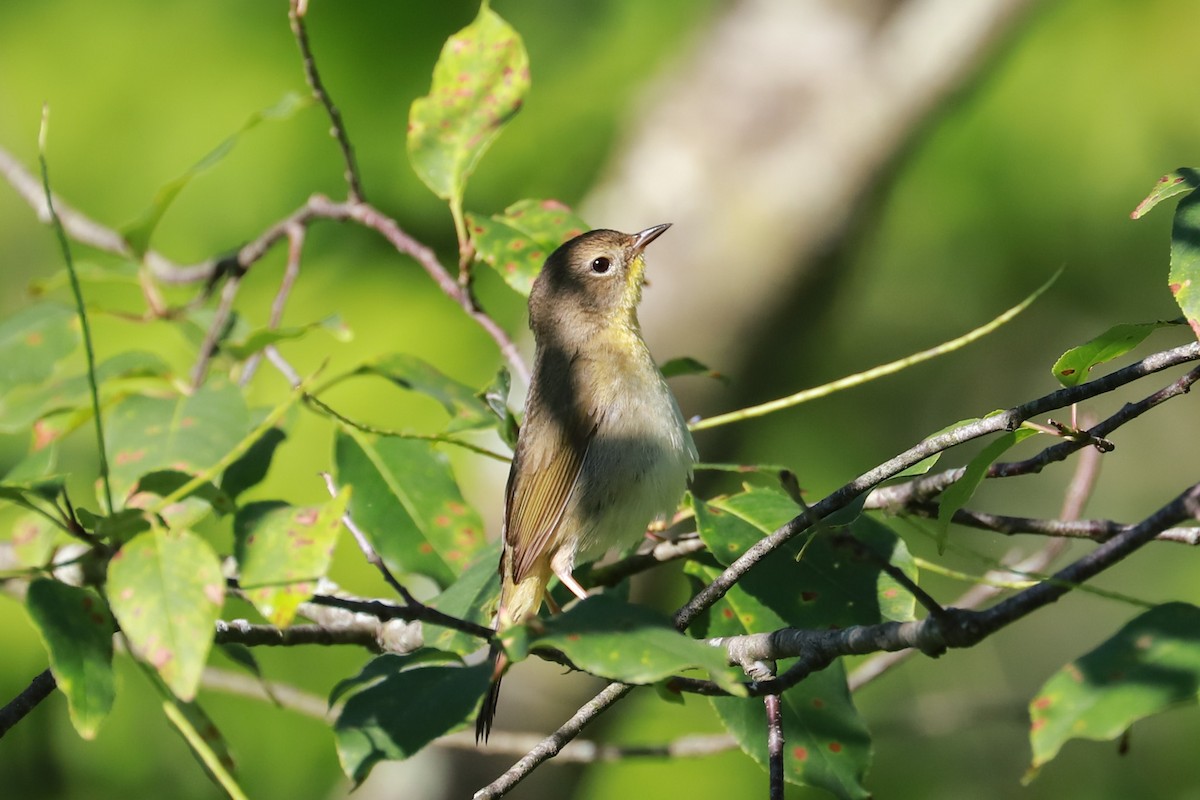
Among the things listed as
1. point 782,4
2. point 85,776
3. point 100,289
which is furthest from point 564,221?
point 782,4

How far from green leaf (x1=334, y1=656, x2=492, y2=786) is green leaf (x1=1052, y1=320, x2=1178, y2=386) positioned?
779 millimetres

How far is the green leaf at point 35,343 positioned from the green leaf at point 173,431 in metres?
Answer: 0.52

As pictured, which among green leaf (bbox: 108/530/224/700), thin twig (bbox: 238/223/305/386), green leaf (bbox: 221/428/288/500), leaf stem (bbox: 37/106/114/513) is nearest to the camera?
green leaf (bbox: 108/530/224/700)

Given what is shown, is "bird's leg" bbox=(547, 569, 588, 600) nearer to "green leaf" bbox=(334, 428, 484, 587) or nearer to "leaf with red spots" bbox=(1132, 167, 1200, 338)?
"green leaf" bbox=(334, 428, 484, 587)

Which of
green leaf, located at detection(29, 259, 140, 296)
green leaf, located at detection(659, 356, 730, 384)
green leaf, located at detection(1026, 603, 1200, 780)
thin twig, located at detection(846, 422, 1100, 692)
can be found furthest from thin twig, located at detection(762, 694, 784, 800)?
green leaf, located at detection(29, 259, 140, 296)

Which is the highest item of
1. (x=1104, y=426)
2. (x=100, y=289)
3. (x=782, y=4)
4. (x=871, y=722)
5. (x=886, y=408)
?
(x=782, y=4)

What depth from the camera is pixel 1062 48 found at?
3967mm

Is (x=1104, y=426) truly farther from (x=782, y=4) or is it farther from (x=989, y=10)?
(x=782, y=4)

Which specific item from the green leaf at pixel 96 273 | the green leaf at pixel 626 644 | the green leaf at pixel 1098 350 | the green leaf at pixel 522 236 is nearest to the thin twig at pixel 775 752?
the green leaf at pixel 626 644

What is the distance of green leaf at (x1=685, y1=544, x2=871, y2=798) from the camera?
171 cm

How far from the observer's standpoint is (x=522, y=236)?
7.56ft

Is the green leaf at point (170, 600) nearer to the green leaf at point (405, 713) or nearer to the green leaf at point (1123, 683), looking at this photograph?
the green leaf at point (405, 713)

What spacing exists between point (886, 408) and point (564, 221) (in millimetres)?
2860

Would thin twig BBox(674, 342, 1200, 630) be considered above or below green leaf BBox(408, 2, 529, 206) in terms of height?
below
